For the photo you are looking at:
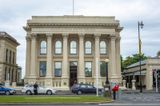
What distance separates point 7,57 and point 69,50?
23.0 metres

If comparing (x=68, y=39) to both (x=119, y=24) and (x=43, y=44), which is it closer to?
(x=43, y=44)

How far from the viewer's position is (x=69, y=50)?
7150 cm

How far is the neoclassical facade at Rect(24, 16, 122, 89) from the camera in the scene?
6931cm

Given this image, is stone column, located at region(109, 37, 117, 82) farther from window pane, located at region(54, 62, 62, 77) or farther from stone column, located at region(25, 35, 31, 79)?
stone column, located at region(25, 35, 31, 79)

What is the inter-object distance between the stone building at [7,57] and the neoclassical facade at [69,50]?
930 centimetres

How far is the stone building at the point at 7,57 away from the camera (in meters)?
81.9

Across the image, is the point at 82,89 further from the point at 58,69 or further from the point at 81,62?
the point at 58,69

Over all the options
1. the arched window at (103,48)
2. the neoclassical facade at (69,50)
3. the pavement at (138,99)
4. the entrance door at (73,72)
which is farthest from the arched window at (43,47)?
the pavement at (138,99)

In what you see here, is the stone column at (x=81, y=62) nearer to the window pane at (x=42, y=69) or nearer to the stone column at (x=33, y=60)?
A: the window pane at (x=42, y=69)

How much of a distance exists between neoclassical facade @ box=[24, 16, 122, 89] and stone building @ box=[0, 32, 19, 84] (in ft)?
30.5

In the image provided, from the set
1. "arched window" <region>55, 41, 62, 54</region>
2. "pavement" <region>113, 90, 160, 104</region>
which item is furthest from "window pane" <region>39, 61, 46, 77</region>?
"pavement" <region>113, 90, 160, 104</region>

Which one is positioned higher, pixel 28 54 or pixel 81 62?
pixel 28 54

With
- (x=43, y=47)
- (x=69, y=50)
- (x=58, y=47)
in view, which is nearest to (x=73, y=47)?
(x=69, y=50)

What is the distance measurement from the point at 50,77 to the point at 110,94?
31446mm
